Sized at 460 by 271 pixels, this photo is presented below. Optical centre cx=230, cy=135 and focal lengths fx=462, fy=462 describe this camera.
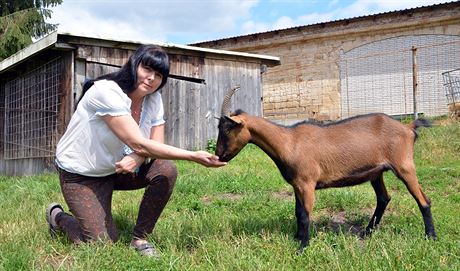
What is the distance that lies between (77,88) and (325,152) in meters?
6.26

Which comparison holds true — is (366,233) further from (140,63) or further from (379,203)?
(140,63)

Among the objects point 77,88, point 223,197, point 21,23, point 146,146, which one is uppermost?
point 21,23

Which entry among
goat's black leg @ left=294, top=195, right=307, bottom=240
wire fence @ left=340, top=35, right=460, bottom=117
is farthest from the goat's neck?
wire fence @ left=340, top=35, right=460, bottom=117

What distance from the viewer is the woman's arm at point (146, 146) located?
342cm

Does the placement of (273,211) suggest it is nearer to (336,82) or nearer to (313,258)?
(313,258)

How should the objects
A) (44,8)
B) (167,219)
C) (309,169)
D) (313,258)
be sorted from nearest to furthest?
(313,258)
(309,169)
(167,219)
(44,8)

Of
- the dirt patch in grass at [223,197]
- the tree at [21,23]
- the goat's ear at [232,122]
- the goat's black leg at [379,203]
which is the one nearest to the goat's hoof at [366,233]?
the goat's black leg at [379,203]

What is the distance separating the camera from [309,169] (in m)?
4.18

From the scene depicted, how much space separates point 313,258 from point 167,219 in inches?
75.0

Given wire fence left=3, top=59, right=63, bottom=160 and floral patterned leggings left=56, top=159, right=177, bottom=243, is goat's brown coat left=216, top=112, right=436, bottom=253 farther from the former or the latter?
wire fence left=3, top=59, right=63, bottom=160

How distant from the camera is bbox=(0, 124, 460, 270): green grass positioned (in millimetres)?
3271

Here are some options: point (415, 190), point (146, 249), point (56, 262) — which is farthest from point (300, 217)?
point (56, 262)

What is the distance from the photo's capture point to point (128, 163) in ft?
11.7

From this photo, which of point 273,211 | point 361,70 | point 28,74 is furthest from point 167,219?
point 361,70
